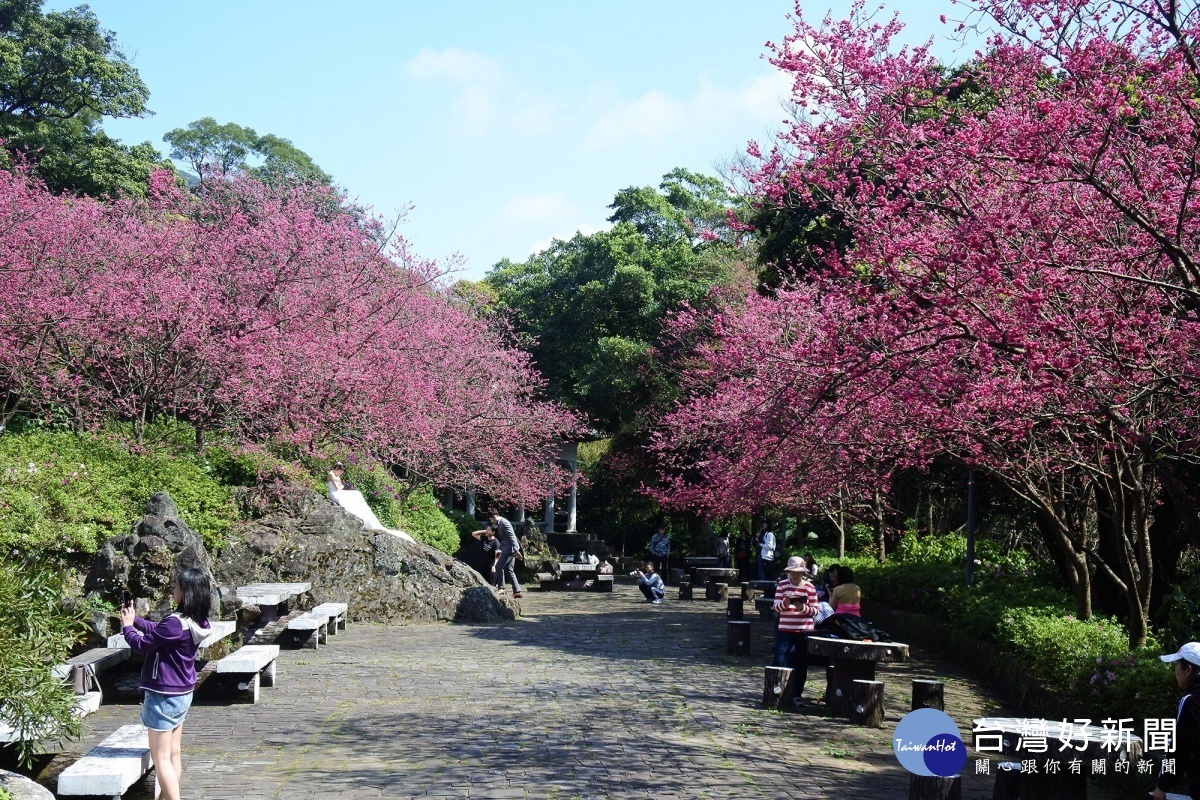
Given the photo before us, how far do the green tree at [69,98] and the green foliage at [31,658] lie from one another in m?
29.5

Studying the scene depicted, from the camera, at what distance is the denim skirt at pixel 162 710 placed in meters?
6.51

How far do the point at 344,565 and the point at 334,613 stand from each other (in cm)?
238

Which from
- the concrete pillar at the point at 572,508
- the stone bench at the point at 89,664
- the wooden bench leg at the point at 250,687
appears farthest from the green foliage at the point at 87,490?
the concrete pillar at the point at 572,508

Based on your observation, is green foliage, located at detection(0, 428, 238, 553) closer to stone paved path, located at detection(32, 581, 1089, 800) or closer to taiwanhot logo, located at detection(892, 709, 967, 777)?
stone paved path, located at detection(32, 581, 1089, 800)

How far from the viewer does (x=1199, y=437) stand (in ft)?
30.4

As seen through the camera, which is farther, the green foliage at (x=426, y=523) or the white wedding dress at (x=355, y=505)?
the green foliage at (x=426, y=523)

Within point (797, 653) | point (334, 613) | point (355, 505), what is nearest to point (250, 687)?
point (334, 613)

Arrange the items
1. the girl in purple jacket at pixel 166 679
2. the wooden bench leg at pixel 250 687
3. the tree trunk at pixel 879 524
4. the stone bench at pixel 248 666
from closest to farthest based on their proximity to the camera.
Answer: the girl in purple jacket at pixel 166 679, the stone bench at pixel 248 666, the wooden bench leg at pixel 250 687, the tree trunk at pixel 879 524

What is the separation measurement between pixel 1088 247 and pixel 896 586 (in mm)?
Answer: 11959

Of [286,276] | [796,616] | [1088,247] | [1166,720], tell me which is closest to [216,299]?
[286,276]

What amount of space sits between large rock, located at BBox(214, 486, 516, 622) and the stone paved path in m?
2.25

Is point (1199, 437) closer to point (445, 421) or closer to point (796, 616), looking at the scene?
point (796, 616)

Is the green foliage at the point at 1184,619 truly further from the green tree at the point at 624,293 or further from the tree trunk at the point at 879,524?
the green tree at the point at 624,293

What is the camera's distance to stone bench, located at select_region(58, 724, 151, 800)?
6.08m
